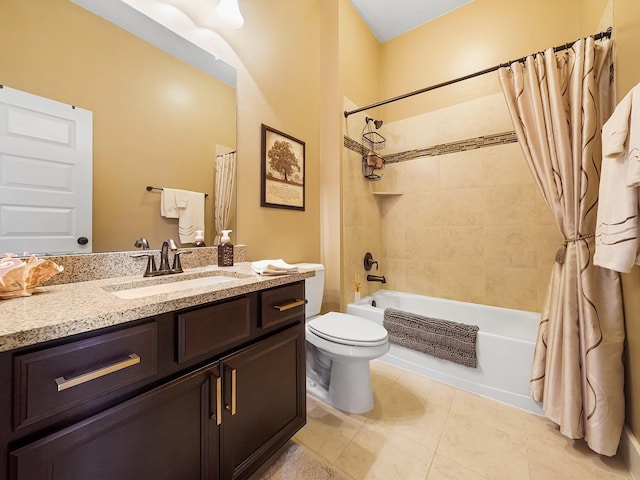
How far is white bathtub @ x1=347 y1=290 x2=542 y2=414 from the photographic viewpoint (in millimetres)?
1549

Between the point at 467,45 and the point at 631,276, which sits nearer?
the point at 631,276

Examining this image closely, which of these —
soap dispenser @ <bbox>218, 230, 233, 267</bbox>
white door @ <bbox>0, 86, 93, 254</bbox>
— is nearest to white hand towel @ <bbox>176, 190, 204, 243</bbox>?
soap dispenser @ <bbox>218, 230, 233, 267</bbox>

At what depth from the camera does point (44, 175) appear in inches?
36.3

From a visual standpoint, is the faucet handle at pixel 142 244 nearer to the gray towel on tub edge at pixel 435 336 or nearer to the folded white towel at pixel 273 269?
the folded white towel at pixel 273 269

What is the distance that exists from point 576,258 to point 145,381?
1.86 meters

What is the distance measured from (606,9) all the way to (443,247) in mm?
1694

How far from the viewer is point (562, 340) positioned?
1.29m

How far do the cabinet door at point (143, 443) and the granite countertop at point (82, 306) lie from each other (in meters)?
0.22

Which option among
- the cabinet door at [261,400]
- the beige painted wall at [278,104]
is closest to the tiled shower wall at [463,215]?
the beige painted wall at [278,104]

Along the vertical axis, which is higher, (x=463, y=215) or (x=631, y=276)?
(x=463, y=215)

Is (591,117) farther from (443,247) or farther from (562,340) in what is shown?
(443,247)

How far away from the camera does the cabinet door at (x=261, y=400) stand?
89 centimetres

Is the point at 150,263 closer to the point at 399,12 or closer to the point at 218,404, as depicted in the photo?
the point at 218,404

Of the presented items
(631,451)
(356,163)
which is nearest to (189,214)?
(356,163)
